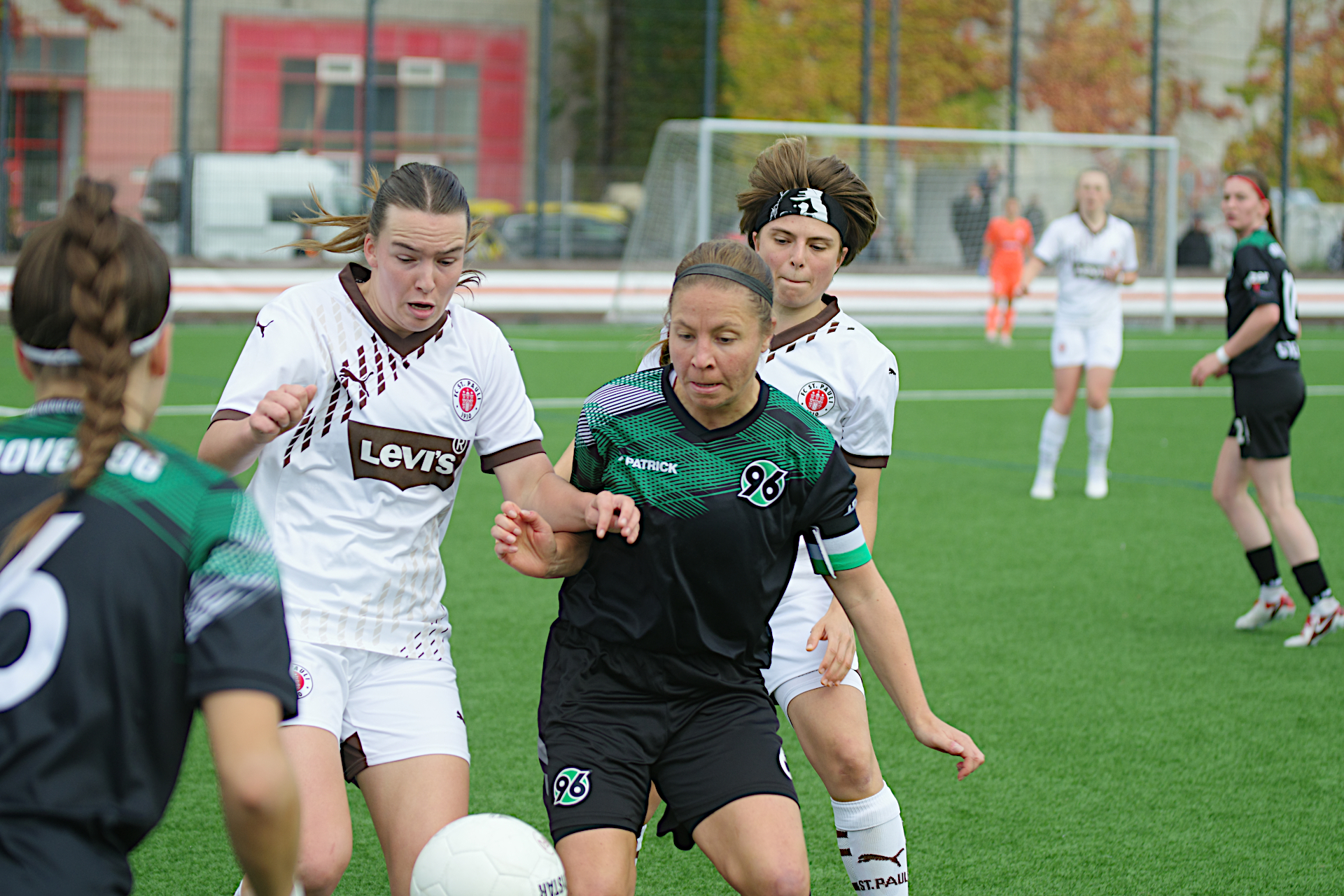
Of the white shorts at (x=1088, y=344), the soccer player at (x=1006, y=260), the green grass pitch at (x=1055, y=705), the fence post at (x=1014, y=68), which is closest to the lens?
the green grass pitch at (x=1055, y=705)

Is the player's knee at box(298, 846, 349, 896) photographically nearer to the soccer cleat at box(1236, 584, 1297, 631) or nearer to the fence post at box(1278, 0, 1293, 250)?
the soccer cleat at box(1236, 584, 1297, 631)

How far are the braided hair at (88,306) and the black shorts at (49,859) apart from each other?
0.33 metres

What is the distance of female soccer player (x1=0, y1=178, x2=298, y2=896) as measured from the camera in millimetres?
1737

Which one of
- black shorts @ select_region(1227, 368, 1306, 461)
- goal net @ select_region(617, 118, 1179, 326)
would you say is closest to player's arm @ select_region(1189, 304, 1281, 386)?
black shorts @ select_region(1227, 368, 1306, 461)

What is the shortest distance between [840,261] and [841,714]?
3.87 feet

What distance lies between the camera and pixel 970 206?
2408 cm

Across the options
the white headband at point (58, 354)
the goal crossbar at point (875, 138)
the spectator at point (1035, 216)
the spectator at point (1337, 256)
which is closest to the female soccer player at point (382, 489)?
the white headband at point (58, 354)

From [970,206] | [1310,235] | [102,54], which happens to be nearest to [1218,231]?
[1310,235]

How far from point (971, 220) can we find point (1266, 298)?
1802 cm

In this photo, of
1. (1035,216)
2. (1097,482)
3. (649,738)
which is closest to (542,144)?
(1035,216)

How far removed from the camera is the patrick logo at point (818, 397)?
3613mm

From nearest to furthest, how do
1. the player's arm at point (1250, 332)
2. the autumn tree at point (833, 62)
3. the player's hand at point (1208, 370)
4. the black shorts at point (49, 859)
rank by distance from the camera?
the black shorts at point (49, 859) → the player's arm at point (1250, 332) → the player's hand at point (1208, 370) → the autumn tree at point (833, 62)

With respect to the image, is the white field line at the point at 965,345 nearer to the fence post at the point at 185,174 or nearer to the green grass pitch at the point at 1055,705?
the fence post at the point at 185,174

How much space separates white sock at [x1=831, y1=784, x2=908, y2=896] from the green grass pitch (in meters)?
0.48
